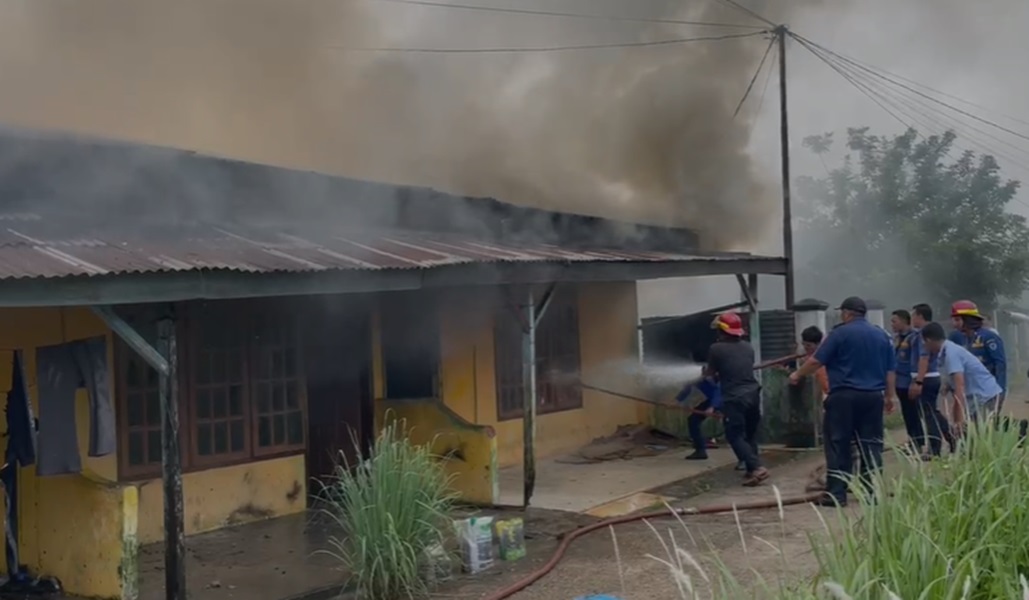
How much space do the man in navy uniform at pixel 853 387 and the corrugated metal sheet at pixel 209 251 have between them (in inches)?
84.9

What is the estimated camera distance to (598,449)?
38.4 feet

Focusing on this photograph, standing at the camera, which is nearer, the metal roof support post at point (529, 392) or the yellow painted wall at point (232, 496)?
the yellow painted wall at point (232, 496)

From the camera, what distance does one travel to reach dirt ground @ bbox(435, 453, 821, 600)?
5750mm

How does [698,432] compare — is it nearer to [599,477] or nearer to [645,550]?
[599,477]

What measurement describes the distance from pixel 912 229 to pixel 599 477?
52.3 feet

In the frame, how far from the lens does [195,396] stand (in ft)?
25.5

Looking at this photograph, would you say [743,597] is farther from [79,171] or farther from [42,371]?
[79,171]

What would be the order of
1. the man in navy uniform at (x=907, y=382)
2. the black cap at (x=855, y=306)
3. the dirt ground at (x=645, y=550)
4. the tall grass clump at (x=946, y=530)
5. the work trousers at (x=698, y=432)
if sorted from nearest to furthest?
the tall grass clump at (x=946, y=530) < the dirt ground at (x=645, y=550) < the black cap at (x=855, y=306) < the man in navy uniform at (x=907, y=382) < the work trousers at (x=698, y=432)

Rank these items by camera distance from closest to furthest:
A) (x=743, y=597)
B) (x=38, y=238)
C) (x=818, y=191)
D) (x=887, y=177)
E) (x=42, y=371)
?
(x=743, y=597) → (x=38, y=238) → (x=42, y=371) → (x=887, y=177) → (x=818, y=191)

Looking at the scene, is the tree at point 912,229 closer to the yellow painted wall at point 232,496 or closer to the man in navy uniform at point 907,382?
the man in navy uniform at point 907,382

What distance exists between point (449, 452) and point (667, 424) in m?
4.66

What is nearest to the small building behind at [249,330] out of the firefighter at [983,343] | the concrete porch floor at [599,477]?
the concrete porch floor at [599,477]

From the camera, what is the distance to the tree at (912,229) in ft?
73.0

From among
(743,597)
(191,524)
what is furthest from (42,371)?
(743,597)
